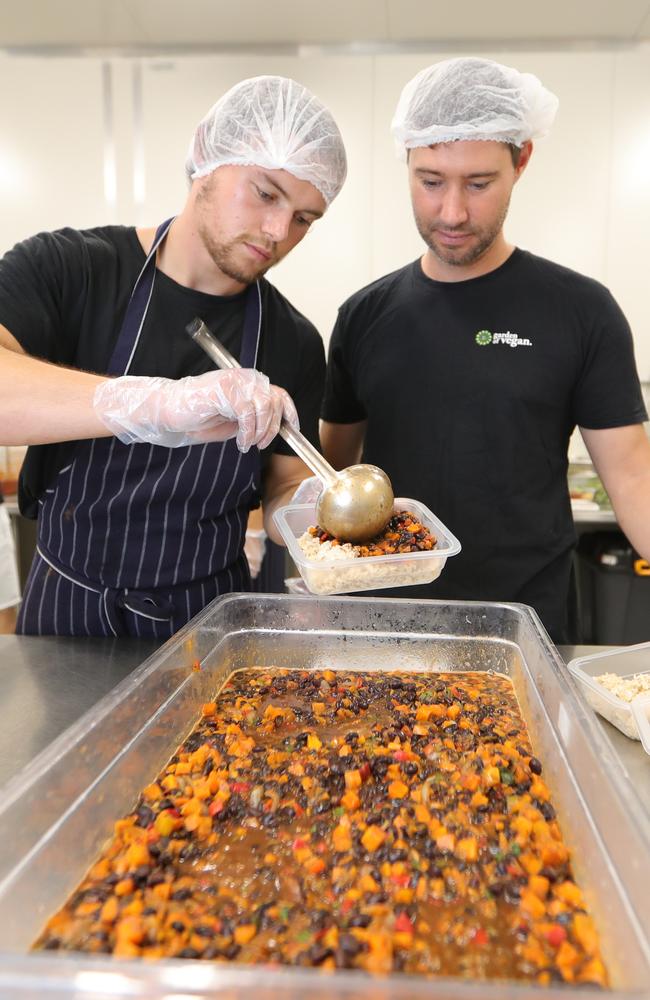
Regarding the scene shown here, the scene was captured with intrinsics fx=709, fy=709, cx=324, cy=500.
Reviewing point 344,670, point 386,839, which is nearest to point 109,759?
point 386,839

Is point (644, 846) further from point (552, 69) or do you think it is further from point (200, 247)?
point (552, 69)

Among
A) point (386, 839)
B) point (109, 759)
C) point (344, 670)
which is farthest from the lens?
point (344, 670)

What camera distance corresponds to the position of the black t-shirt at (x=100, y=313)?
168 cm

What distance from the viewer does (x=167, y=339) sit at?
1.87 meters

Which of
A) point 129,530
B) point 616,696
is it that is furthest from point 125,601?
point 616,696

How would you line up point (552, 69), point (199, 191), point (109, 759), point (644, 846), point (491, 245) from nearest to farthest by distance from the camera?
point (644, 846), point (109, 759), point (199, 191), point (491, 245), point (552, 69)

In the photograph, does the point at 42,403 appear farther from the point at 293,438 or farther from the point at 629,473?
the point at 629,473

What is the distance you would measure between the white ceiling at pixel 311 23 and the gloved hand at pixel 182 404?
3.41 metres

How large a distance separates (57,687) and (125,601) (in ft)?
1.22

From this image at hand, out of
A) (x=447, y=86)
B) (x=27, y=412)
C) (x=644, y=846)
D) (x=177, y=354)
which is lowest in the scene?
(x=644, y=846)

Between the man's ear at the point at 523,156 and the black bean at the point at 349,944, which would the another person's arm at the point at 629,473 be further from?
the black bean at the point at 349,944

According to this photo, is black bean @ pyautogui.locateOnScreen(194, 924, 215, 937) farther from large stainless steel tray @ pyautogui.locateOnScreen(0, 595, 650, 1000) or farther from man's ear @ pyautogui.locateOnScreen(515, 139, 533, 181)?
man's ear @ pyautogui.locateOnScreen(515, 139, 533, 181)

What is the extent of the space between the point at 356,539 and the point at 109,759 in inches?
25.8

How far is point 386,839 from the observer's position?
1.01 metres
